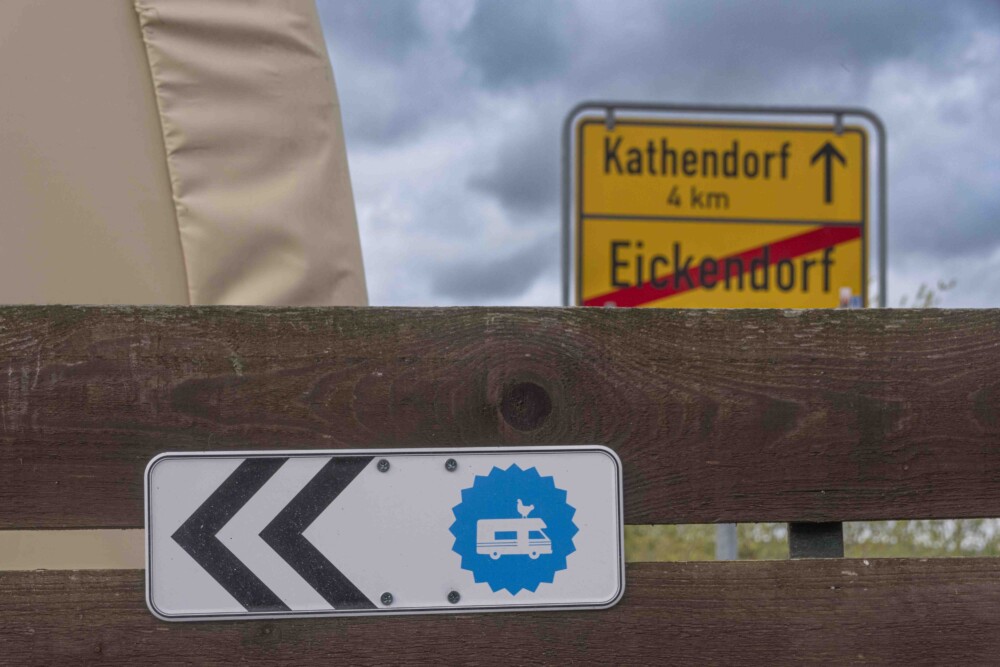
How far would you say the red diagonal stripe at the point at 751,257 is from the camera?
3.61m

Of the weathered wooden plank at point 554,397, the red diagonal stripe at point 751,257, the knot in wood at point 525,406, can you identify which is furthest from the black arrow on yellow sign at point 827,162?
the knot in wood at point 525,406

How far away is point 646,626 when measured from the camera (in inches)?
46.7

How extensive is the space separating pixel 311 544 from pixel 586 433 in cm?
34

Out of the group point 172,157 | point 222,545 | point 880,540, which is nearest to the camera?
point 222,545

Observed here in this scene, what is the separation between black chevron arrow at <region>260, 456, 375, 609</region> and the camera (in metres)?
1.15

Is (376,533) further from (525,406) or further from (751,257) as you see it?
(751,257)

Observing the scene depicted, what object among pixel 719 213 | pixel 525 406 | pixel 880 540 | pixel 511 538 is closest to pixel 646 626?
pixel 511 538

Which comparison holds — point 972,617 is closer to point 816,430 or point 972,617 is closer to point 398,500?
point 816,430

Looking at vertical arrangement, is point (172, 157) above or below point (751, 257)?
above

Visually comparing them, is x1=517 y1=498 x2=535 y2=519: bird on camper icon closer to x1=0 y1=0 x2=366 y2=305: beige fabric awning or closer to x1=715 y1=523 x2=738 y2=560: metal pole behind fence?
x1=0 y1=0 x2=366 y2=305: beige fabric awning

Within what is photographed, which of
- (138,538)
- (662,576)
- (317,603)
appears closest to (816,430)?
(662,576)

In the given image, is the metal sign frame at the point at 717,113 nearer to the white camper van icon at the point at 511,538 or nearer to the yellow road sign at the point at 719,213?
the yellow road sign at the point at 719,213

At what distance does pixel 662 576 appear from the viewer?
120 cm

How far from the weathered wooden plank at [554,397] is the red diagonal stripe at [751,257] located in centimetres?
234
